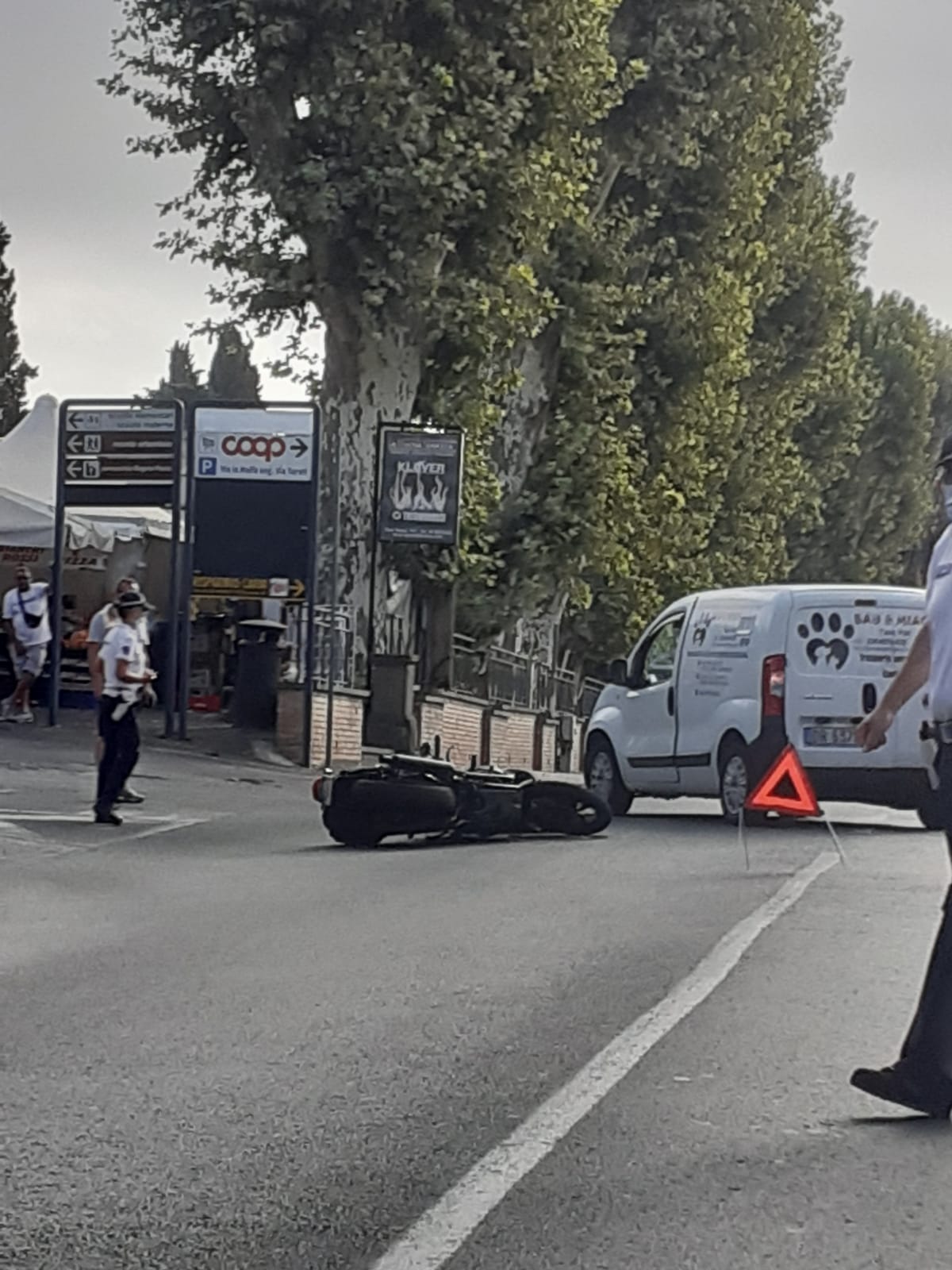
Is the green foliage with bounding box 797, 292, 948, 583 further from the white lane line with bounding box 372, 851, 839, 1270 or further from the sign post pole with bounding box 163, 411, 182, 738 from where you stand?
the white lane line with bounding box 372, 851, 839, 1270

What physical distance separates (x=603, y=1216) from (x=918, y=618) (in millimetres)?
13253

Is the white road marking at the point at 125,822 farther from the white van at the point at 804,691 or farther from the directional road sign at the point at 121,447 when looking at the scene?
the directional road sign at the point at 121,447

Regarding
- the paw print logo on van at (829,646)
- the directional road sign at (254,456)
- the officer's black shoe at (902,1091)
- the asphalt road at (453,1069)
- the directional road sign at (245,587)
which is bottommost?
the asphalt road at (453,1069)

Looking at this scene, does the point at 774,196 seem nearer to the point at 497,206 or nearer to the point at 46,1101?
the point at 497,206

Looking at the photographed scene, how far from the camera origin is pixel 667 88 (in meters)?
34.4

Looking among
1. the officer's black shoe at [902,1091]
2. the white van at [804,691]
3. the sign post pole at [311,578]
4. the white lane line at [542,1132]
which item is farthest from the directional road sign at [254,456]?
the officer's black shoe at [902,1091]

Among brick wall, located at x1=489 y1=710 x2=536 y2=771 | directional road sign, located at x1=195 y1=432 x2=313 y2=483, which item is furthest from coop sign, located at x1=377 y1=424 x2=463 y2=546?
brick wall, located at x1=489 y1=710 x2=536 y2=771

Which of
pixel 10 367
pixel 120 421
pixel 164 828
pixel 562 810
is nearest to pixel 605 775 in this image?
pixel 562 810

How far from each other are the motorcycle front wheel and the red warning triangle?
1257 mm

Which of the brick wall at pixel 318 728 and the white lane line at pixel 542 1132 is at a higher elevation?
the brick wall at pixel 318 728

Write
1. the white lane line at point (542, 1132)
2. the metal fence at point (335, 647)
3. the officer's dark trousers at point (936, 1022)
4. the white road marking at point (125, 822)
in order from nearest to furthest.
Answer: the white lane line at point (542, 1132) → the officer's dark trousers at point (936, 1022) → the white road marking at point (125, 822) → the metal fence at point (335, 647)

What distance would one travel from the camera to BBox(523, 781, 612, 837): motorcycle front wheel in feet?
55.1

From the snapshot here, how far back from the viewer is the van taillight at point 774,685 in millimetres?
18250

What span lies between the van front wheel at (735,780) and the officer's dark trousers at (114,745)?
4793 mm
